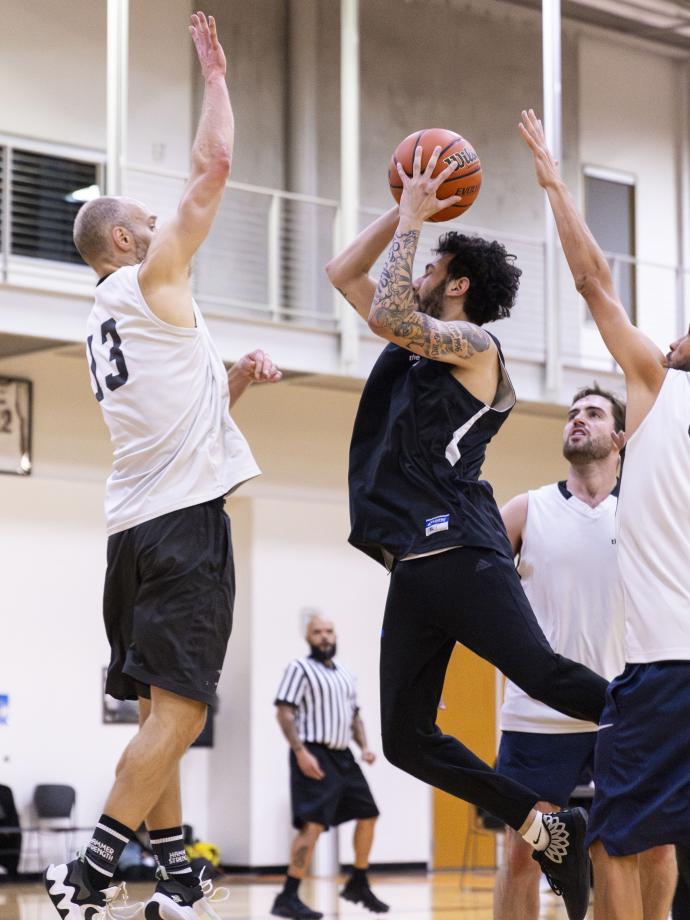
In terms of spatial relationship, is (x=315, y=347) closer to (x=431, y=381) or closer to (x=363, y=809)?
(x=363, y=809)

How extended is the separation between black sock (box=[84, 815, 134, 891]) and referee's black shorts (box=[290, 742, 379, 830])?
6.99 m

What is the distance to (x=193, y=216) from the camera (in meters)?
4.57

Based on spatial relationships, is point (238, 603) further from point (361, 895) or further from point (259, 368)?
point (259, 368)

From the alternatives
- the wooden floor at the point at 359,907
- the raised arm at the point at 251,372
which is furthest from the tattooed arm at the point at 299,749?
the raised arm at the point at 251,372

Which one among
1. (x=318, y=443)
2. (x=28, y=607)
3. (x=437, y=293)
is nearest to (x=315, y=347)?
(x=318, y=443)

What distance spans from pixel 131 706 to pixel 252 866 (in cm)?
193

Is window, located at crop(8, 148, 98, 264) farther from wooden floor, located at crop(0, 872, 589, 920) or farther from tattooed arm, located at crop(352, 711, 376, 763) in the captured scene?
wooden floor, located at crop(0, 872, 589, 920)

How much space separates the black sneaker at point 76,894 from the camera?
14.0 ft

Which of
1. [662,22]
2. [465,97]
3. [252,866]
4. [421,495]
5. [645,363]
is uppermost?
[662,22]

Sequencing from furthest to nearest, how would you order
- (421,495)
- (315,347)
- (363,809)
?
(315,347) < (363,809) < (421,495)

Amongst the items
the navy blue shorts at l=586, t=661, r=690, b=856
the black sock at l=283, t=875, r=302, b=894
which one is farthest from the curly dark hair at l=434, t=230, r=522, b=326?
the black sock at l=283, t=875, r=302, b=894

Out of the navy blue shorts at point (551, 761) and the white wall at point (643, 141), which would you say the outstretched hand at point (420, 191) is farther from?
the white wall at point (643, 141)

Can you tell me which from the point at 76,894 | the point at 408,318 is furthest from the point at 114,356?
the point at 76,894

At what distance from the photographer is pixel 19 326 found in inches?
462
